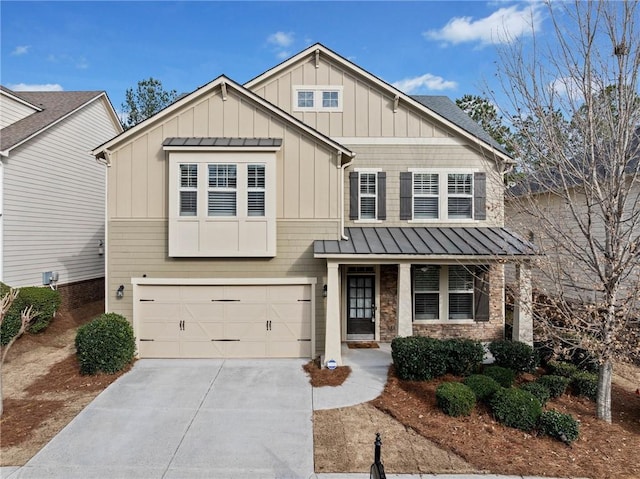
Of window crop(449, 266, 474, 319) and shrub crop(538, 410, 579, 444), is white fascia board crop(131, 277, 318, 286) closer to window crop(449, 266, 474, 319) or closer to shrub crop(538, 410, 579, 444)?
window crop(449, 266, 474, 319)

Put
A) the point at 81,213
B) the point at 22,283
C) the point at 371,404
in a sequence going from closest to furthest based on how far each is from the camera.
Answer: the point at 371,404
the point at 22,283
the point at 81,213

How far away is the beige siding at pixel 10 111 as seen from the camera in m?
13.4

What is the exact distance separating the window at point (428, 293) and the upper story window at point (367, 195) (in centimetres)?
212

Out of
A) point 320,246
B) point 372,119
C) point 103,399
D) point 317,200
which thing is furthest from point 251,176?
point 103,399

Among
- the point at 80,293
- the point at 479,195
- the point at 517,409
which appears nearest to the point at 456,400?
the point at 517,409

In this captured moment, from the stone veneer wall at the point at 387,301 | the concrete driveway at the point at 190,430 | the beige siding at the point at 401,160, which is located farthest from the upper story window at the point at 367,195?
the concrete driveway at the point at 190,430

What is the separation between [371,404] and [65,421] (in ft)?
17.8

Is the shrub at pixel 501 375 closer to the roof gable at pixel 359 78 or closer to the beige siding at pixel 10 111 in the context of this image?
the roof gable at pixel 359 78

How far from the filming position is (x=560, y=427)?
230 inches

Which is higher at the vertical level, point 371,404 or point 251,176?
point 251,176

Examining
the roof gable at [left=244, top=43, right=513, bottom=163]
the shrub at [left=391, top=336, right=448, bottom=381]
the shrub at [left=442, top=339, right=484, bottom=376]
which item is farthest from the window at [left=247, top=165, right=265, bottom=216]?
the shrub at [left=442, top=339, right=484, bottom=376]

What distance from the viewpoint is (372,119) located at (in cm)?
1175

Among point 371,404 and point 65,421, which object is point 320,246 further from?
point 65,421

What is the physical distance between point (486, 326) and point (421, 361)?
170 inches
